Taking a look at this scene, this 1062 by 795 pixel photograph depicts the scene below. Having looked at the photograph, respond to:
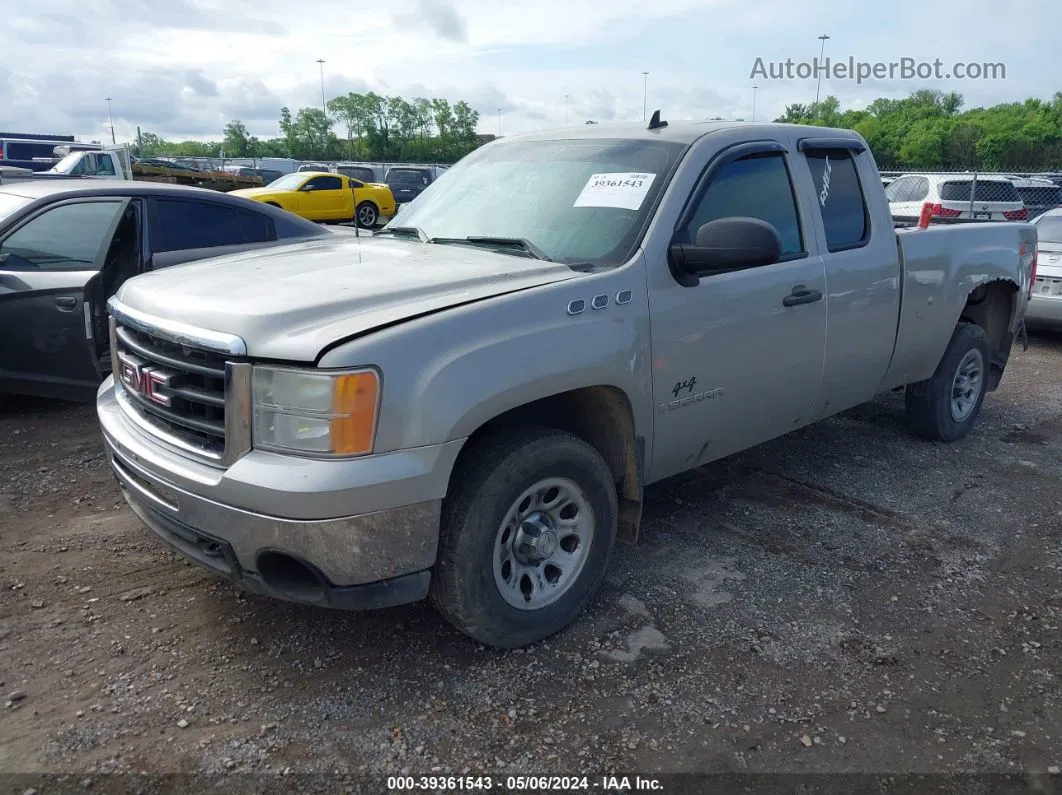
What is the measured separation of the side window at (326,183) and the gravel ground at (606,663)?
62.6 feet

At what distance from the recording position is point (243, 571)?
2836mm

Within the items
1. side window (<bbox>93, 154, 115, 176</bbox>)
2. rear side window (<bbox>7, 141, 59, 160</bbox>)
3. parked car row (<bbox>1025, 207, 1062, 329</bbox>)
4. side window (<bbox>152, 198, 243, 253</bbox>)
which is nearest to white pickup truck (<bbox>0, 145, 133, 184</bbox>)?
side window (<bbox>93, 154, 115, 176</bbox>)

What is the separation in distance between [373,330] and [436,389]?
272 mm

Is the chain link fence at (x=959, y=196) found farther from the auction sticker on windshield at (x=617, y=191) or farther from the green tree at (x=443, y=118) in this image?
the green tree at (x=443, y=118)

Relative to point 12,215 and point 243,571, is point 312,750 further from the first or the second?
point 12,215

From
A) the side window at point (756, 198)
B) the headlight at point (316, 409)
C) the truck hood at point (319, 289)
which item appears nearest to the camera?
the headlight at point (316, 409)

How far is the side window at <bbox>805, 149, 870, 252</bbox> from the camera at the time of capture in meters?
4.45

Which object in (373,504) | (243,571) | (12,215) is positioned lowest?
(243,571)

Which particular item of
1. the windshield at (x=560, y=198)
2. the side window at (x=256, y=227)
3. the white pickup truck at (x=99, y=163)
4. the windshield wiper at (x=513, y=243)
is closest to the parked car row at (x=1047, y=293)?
the windshield at (x=560, y=198)

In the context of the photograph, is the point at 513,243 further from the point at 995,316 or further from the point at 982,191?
the point at 982,191

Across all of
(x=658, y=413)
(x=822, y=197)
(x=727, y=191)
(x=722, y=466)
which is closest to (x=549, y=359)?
(x=658, y=413)

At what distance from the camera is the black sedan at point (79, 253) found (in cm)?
525

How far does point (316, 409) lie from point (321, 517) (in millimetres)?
330

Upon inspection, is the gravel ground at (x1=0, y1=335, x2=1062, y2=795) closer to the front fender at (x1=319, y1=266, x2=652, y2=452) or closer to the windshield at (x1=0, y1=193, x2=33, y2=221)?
the front fender at (x1=319, y1=266, x2=652, y2=452)
